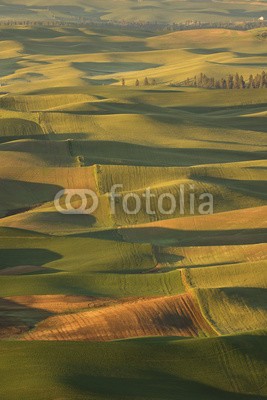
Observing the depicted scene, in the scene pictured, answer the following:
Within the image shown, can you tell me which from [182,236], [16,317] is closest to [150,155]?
[182,236]

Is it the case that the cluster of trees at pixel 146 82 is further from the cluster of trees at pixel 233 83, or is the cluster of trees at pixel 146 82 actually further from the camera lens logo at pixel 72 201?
the camera lens logo at pixel 72 201

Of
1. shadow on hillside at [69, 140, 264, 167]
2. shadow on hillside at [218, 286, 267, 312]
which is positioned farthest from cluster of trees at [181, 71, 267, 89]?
shadow on hillside at [218, 286, 267, 312]

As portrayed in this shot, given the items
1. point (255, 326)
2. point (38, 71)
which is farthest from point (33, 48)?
point (255, 326)

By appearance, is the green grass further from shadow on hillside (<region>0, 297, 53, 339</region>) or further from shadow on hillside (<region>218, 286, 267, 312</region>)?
shadow on hillside (<region>218, 286, 267, 312</region>)

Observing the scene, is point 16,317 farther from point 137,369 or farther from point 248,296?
point 248,296

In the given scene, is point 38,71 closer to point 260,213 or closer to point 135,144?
point 135,144

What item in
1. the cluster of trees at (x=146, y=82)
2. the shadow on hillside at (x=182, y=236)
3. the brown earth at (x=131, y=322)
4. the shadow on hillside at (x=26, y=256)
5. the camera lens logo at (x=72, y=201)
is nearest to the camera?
the brown earth at (x=131, y=322)

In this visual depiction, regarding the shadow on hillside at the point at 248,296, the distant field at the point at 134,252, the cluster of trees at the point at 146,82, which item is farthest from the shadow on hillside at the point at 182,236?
the cluster of trees at the point at 146,82
